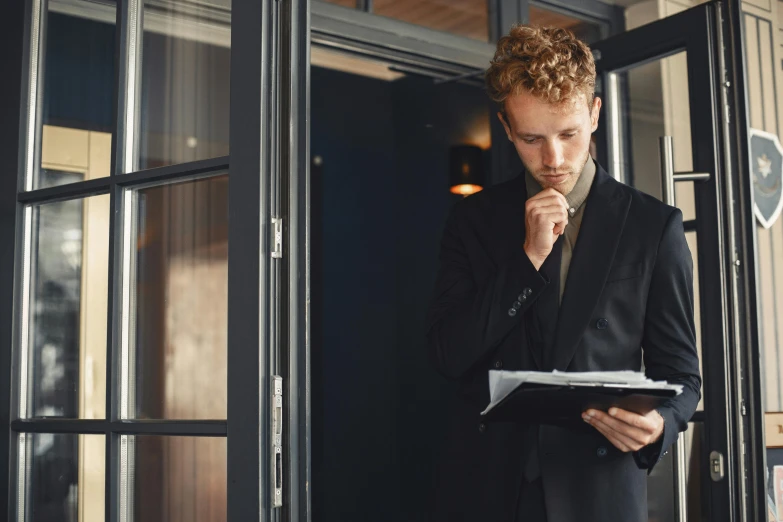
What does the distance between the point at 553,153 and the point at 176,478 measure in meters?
1.00

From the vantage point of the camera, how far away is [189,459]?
189 centimetres

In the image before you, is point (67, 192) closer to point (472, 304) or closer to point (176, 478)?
point (176, 478)

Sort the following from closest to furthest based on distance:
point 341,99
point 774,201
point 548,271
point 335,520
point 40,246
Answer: point 548,271, point 40,246, point 774,201, point 335,520, point 341,99

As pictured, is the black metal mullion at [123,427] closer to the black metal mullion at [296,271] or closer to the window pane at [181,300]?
the window pane at [181,300]

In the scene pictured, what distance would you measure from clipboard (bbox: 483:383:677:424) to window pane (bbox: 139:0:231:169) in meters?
0.82

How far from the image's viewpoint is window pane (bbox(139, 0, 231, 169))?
6.47 ft

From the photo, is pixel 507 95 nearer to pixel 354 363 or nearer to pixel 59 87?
pixel 59 87

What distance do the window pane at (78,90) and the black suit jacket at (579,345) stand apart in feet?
2.90

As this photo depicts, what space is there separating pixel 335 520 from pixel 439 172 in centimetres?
187

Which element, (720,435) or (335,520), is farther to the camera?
(335,520)

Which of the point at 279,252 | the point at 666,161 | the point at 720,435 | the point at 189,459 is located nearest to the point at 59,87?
the point at 279,252

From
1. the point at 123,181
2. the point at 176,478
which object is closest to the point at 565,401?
the point at 176,478

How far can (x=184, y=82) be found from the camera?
2.05 m

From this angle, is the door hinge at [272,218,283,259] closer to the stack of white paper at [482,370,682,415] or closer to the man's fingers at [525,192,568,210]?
the man's fingers at [525,192,568,210]
